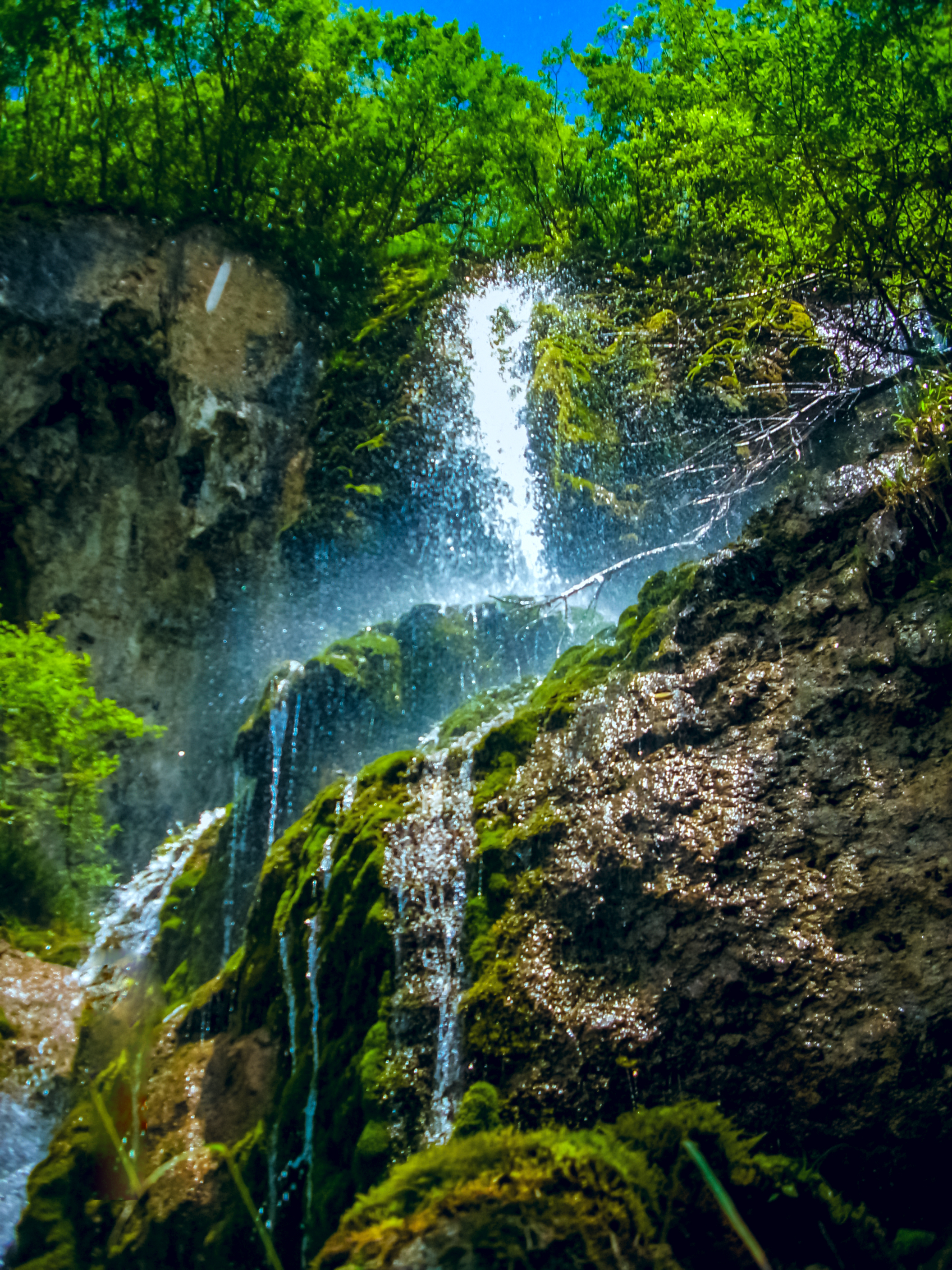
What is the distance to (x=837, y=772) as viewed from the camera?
12.4 feet

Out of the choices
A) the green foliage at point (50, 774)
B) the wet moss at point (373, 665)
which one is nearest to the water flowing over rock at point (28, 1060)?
the green foliage at point (50, 774)

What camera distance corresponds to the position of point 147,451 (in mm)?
10867

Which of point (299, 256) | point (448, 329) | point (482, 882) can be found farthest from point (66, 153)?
point (482, 882)

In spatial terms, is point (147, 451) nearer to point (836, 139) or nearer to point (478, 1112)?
point (836, 139)

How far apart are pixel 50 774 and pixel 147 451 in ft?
15.6

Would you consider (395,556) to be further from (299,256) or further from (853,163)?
(853,163)

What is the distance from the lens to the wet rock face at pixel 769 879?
2932 millimetres

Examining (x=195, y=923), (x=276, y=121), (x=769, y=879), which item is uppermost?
(x=276, y=121)

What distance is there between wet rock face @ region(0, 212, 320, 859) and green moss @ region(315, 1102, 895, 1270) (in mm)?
8818

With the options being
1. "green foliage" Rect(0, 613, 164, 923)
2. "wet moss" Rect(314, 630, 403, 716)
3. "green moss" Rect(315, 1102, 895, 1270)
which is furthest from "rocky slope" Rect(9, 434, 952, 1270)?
"green foliage" Rect(0, 613, 164, 923)

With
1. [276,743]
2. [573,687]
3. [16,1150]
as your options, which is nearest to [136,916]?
Answer: [276,743]

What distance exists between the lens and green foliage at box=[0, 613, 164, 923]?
8.28 metres

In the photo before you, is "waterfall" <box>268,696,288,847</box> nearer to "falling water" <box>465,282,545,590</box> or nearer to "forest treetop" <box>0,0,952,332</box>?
"falling water" <box>465,282,545,590</box>

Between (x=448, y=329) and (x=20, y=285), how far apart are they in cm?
569
